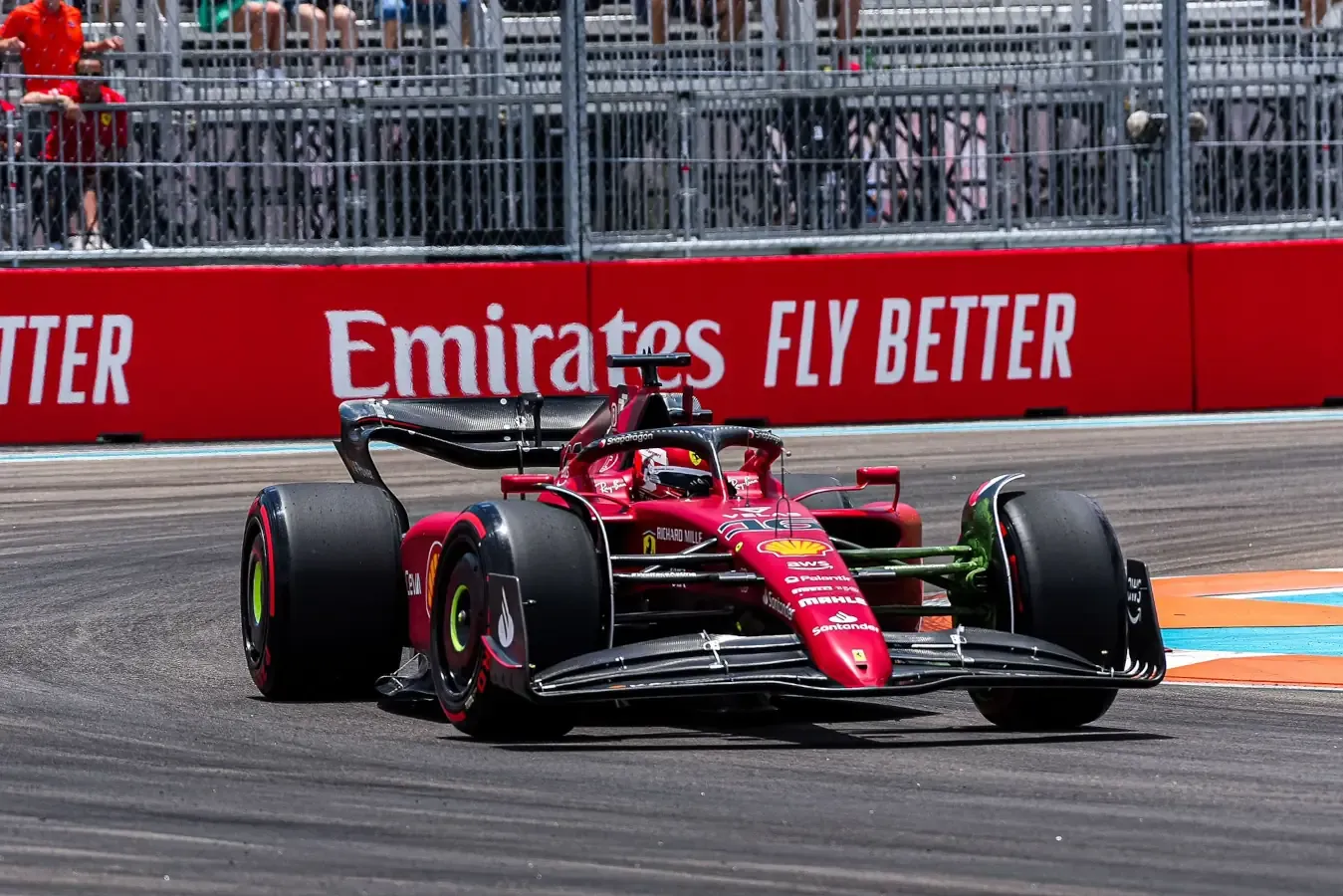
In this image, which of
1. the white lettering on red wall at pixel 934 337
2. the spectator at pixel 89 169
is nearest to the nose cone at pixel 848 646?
the white lettering on red wall at pixel 934 337

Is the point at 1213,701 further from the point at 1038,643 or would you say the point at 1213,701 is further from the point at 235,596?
the point at 235,596

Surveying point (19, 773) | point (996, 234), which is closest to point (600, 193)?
point (996, 234)

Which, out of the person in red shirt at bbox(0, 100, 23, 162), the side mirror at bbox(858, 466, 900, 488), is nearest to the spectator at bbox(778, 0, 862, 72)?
the person in red shirt at bbox(0, 100, 23, 162)

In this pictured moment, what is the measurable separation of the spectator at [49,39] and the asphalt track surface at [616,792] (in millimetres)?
7061

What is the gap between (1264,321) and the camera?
1678 centimetres

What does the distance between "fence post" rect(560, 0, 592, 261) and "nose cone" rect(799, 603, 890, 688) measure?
10073 millimetres

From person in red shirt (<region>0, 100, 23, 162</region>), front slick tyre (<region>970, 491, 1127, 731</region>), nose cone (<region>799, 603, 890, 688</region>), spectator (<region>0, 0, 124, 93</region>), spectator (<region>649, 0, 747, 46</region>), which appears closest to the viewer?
nose cone (<region>799, 603, 890, 688</region>)

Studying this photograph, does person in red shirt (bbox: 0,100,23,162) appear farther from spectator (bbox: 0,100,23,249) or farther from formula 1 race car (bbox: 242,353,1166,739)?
formula 1 race car (bbox: 242,353,1166,739)

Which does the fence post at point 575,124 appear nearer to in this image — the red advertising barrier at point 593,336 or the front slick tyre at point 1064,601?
the red advertising barrier at point 593,336

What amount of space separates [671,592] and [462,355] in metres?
8.84

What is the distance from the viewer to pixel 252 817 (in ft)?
17.4

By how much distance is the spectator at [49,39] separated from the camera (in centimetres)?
1573

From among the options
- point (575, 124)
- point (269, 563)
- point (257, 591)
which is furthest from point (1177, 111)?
point (269, 563)

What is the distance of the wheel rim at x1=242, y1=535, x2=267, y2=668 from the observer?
302 inches
